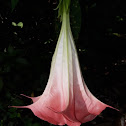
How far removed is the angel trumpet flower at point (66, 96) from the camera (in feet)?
2.12

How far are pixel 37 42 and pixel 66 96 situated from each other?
668 mm

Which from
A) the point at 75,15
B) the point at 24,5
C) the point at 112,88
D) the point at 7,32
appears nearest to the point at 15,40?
Result: the point at 7,32

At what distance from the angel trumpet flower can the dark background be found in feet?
0.76

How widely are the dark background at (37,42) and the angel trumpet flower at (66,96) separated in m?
0.23

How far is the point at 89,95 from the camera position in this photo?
2.32 feet

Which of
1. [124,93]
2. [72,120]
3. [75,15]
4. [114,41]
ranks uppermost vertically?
[75,15]

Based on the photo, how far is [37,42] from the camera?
129 centimetres

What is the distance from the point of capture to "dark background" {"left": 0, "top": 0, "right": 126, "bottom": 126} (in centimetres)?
111

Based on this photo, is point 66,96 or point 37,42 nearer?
point 66,96

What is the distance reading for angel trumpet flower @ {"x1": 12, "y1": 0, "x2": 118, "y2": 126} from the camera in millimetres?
645

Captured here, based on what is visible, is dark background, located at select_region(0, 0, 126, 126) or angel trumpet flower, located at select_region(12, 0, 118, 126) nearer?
angel trumpet flower, located at select_region(12, 0, 118, 126)

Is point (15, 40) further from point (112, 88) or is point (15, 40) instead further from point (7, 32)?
point (112, 88)

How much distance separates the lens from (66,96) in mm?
665

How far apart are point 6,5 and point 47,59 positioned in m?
0.33
